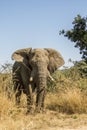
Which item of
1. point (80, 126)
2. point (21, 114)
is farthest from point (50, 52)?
point (80, 126)

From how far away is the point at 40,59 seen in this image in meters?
12.2

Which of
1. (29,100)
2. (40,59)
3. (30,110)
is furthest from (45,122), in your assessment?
(40,59)

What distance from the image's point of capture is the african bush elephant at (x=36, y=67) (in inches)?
477

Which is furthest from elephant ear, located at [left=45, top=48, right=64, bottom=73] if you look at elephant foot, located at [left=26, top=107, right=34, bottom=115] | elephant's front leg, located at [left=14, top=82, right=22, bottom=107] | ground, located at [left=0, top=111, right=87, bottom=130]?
elephant foot, located at [left=26, top=107, right=34, bottom=115]

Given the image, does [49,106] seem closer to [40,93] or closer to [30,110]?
[40,93]

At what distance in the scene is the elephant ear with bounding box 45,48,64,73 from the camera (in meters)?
13.0

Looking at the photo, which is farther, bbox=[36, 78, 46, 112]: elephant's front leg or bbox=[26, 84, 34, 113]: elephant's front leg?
bbox=[36, 78, 46, 112]: elephant's front leg

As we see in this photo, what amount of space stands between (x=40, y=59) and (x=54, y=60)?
3.37 ft

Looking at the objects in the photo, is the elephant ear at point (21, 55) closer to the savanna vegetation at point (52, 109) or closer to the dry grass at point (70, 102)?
the savanna vegetation at point (52, 109)

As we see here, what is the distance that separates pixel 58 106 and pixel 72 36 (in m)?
12.9

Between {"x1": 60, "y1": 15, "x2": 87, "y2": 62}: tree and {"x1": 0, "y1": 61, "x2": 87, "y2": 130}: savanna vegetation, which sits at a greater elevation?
{"x1": 60, "y1": 15, "x2": 87, "y2": 62}: tree

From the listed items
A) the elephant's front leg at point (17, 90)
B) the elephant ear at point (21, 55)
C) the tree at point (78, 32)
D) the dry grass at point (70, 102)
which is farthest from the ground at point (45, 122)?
the tree at point (78, 32)

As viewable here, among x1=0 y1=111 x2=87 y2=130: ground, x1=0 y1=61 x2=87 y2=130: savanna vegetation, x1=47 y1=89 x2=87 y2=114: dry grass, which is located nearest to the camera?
x1=0 y1=111 x2=87 y2=130: ground

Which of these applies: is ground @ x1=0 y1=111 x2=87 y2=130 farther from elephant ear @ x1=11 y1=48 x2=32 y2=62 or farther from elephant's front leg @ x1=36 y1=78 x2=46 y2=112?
elephant ear @ x1=11 y1=48 x2=32 y2=62
